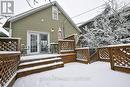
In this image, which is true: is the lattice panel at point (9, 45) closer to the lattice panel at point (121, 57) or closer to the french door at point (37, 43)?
the lattice panel at point (121, 57)

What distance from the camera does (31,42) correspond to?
10.2 metres

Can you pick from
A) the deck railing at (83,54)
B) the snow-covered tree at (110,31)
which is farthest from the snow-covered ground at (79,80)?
the snow-covered tree at (110,31)

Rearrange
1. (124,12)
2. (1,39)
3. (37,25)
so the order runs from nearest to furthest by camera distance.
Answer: (1,39) → (124,12) → (37,25)

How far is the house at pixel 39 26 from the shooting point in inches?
382

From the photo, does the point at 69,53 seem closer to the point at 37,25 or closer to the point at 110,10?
the point at 37,25

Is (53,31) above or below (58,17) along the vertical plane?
below

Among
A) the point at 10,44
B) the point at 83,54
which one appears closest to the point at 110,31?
the point at 83,54

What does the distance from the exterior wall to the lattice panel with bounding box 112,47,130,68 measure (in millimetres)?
7489

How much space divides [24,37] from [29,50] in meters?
1.20

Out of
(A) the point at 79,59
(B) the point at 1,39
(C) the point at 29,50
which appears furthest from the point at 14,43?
(C) the point at 29,50

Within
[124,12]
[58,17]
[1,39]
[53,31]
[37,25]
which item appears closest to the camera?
[1,39]

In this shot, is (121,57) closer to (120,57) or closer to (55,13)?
(120,57)

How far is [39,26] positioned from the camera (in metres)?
10.8

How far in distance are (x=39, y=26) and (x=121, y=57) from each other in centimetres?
816
